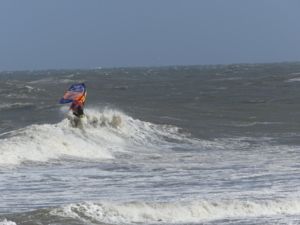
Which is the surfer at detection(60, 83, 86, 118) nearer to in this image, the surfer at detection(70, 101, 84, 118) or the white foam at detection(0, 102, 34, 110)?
the surfer at detection(70, 101, 84, 118)

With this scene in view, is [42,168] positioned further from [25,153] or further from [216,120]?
[216,120]

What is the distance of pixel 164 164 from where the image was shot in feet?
63.1

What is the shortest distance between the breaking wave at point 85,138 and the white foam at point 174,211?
7392mm

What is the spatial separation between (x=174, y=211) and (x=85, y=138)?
13.4 meters

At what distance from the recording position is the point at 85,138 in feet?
83.8

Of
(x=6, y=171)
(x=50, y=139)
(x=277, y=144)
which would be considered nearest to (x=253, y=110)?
(x=277, y=144)

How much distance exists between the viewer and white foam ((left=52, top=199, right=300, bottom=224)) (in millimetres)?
12062

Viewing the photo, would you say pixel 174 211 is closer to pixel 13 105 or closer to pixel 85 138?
pixel 85 138

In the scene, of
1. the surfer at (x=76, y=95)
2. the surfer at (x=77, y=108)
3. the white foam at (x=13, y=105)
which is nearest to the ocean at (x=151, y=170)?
the surfer at (x=77, y=108)

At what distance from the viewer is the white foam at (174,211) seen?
475 inches

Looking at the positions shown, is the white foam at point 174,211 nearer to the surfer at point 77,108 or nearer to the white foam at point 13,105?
the surfer at point 77,108

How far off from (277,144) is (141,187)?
1046 centimetres

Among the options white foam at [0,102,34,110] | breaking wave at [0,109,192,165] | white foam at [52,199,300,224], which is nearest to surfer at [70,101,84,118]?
breaking wave at [0,109,192,165]

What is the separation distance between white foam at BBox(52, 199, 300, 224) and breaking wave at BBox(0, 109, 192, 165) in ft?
24.3
